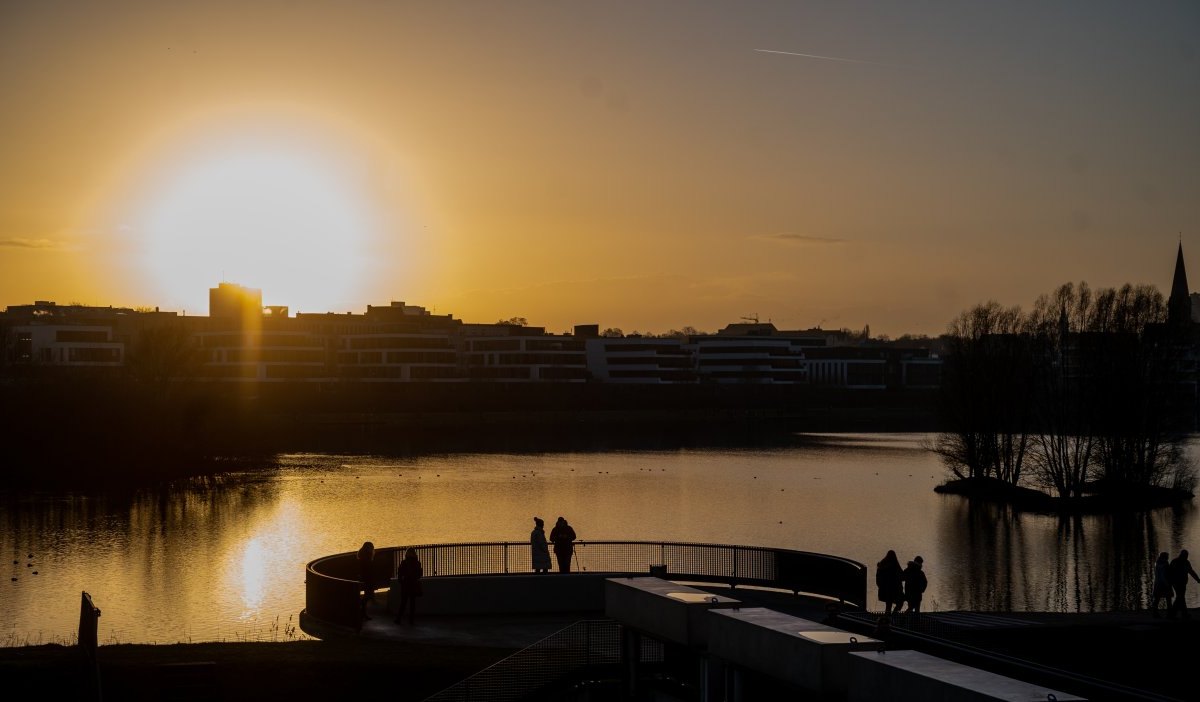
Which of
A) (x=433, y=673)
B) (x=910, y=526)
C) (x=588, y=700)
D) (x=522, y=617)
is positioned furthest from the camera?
(x=910, y=526)

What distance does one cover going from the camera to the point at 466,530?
206 ft

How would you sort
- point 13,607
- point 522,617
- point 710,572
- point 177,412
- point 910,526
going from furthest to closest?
point 177,412
point 910,526
point 13,607
point 710,572
point 522,617

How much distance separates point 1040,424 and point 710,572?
5522 cm

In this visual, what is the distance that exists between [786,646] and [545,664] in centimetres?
694

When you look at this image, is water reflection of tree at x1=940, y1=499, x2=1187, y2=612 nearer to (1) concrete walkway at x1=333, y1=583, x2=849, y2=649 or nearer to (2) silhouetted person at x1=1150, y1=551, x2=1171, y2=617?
(2) silhouetted person at x1=1150, y1=551, x2=1171, y2=617

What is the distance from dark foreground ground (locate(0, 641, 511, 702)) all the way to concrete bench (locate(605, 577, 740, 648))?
473 cm

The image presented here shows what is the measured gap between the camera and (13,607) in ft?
136

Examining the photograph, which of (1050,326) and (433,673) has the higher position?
(1050,326)

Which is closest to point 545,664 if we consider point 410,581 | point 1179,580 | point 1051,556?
point 410,581

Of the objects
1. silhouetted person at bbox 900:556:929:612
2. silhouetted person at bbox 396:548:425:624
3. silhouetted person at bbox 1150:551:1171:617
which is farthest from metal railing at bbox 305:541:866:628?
silhouetted person at bbox 1150:551:1171:617

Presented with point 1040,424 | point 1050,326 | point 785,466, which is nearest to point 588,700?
point 1040,424

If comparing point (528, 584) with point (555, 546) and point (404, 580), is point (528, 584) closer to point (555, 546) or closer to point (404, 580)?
point (404, 580)

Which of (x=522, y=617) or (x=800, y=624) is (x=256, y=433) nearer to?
(x=522, y=617)

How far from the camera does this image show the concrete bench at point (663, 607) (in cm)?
1767
